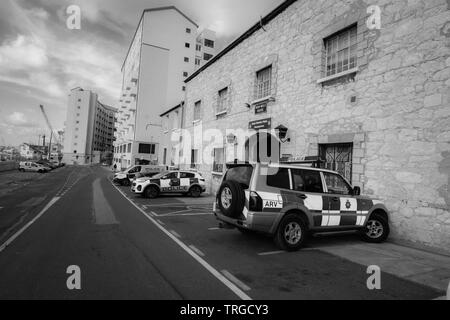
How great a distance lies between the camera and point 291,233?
6.52 m

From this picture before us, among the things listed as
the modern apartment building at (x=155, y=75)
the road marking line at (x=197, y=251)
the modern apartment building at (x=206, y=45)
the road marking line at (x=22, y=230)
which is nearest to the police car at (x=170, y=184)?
the road marking line at (x=22, y=230)

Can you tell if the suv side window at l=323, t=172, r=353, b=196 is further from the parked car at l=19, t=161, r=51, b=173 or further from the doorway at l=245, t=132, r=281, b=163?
the parked car at l=19, t=161, r=51, b=173

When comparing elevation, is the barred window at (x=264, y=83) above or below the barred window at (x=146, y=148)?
above

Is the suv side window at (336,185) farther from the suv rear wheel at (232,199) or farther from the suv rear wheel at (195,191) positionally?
the suv rear wheel at (195,191)

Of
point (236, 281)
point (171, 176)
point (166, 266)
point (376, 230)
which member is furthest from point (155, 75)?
point (236, 281)

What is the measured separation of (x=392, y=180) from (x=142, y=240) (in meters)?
6.99

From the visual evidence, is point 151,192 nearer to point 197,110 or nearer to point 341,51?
point 197,110

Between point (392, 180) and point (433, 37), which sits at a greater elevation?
point (433, 37)

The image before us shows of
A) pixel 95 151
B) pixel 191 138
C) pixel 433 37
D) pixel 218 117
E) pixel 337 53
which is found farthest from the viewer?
pixel 95 151

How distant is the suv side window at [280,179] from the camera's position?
21.0ft

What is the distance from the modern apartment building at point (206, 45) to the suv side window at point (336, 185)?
58862 millimetres
